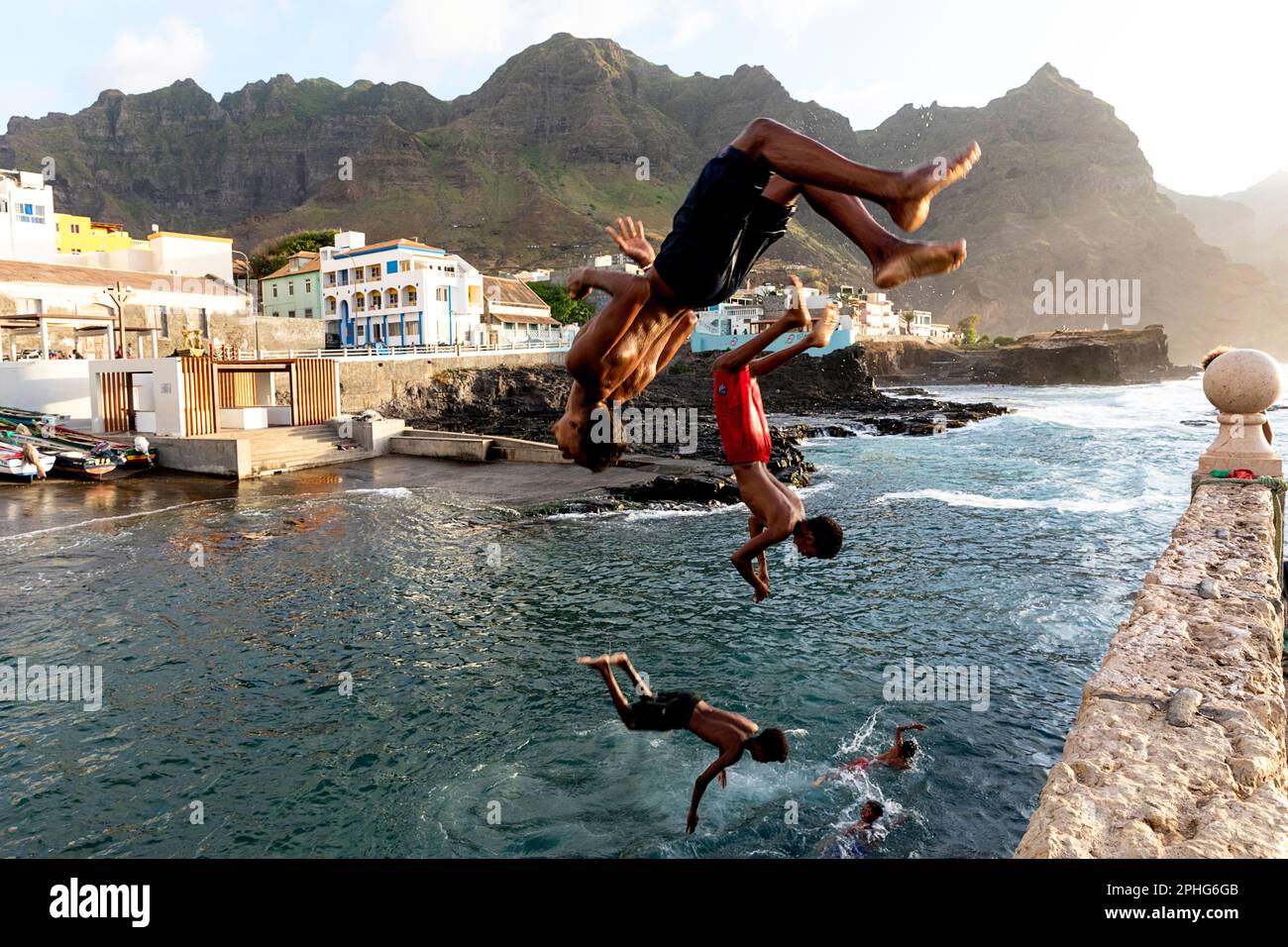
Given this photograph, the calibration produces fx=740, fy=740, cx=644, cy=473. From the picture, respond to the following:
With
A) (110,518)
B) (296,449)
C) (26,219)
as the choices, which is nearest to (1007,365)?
(296,449)

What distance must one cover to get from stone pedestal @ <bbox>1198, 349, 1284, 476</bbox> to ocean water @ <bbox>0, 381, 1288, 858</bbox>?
4670 mm

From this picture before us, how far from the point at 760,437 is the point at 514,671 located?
1180 cm

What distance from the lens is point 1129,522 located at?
26656mm

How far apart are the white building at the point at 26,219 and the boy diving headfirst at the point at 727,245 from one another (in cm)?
7275

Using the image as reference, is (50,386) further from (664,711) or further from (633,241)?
(633,241)

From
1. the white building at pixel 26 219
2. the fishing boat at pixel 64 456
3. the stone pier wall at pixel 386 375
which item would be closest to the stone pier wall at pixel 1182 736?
the fishing boat at pixel 64 456

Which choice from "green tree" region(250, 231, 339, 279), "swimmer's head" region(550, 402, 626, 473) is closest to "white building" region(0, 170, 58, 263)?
"green tree" region(250, 231, 339, 279)

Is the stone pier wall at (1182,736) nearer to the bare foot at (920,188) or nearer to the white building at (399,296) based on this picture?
the bare foot at (920,188)

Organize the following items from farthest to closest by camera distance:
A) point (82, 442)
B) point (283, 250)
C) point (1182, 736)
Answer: point (283, 250)
point (82, 442)
point (1182, 736)

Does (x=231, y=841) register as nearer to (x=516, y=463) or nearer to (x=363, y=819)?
(x=363, y=819)

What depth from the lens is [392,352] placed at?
54.6m

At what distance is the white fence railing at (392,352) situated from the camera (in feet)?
161
